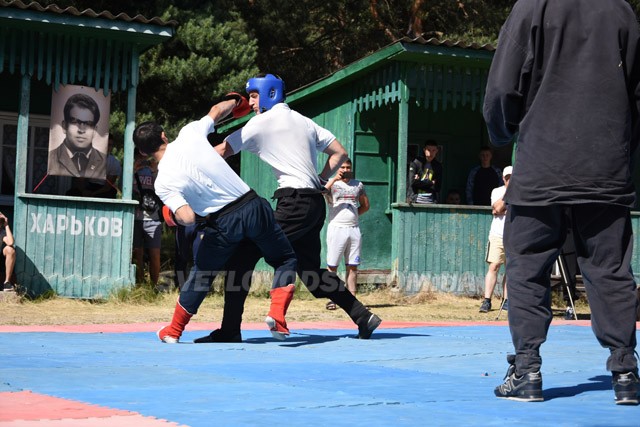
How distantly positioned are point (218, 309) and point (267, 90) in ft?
16.9

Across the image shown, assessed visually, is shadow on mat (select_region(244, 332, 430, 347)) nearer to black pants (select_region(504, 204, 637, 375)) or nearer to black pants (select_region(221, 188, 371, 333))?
black pants (select_region(221, 188, 371, 333))

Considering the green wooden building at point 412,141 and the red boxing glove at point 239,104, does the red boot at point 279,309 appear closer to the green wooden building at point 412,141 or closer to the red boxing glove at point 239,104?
the red boxing glove at point 239,104

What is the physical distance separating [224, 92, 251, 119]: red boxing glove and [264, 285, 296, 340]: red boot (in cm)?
133

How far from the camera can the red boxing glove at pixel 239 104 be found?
8031mm

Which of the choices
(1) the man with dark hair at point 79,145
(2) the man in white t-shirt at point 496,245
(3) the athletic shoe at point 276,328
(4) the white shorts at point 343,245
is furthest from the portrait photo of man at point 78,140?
(3) the athletic shoe at point 276,328

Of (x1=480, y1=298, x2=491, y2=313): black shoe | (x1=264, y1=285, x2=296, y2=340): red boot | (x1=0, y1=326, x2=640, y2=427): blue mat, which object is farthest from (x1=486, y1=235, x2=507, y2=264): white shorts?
(x1=264, y1=285, x2=296, y2=340): red boot

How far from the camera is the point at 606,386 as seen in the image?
570 cm

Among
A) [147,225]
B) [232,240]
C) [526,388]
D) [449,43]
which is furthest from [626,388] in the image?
[449,43]

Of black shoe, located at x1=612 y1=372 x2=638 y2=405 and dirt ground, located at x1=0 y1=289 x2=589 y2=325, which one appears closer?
black shoe, located at x1=612 y1=372 x2=638 y2=405

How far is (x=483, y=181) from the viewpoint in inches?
650

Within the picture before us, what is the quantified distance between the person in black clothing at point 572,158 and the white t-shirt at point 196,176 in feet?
9.30

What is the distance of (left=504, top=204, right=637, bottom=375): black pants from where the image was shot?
16.5ft

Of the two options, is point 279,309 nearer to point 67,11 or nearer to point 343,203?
point 343,203

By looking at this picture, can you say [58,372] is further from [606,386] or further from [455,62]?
[455,62]
